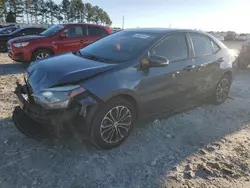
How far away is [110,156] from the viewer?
3.19 metres

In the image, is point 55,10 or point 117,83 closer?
point 117,83

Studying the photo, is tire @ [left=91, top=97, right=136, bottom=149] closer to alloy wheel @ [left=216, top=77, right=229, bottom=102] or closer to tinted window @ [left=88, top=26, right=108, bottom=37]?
alloy wheel @ [left=216, top=77, right=229, bottom=102]

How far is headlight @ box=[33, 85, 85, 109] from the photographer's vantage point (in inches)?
109

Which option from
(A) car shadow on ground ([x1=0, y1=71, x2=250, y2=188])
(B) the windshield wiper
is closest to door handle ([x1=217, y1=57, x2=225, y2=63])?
(A) car shadow on ground ([x1=0, y1=71, x2=250, y2=188])

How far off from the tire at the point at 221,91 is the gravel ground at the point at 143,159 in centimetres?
99

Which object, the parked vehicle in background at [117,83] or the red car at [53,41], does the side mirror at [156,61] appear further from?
the red car at [53,41]

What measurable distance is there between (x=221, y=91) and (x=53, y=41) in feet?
19.3

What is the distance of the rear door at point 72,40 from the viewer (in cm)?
870

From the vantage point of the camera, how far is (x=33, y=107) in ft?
9.80

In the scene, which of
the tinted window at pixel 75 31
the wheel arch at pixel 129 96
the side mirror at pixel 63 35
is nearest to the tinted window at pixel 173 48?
the wheel arch at pixel 129 96

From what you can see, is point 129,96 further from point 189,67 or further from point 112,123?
point 189,67

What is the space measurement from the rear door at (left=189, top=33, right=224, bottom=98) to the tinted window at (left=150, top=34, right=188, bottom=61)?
0.97 feet

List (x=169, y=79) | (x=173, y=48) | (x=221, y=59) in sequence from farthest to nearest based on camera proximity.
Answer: (x=221, y=59), (x=173, y=48), (x=169, y=79)

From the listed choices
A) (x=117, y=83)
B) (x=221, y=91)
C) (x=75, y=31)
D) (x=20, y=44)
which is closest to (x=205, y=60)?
(x=221, y=91)
